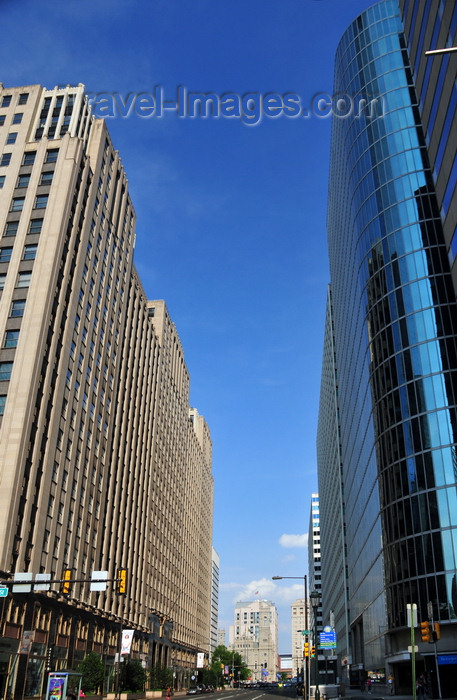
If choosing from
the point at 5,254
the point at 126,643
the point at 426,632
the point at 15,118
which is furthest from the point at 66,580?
the point at 15,118

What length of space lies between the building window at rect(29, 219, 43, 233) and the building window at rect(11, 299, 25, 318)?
8.46 meters

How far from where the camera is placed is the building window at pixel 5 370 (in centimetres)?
5269

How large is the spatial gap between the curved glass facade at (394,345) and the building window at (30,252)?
37.5m

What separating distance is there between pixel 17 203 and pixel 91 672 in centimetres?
4551

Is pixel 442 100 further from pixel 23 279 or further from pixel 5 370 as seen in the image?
pixel 23 279

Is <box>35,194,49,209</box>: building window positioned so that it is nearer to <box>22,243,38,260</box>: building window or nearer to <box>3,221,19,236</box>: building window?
<box>3,221,19,236</box>: building window

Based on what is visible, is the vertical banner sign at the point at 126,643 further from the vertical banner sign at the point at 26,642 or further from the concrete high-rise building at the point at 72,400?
the vertical banner sign at the point at 26,642

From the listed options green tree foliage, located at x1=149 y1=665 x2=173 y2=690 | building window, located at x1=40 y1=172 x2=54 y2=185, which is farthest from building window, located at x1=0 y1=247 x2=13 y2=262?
green tree foliage, located at x1=149 y1=665 x2=173 y2=690

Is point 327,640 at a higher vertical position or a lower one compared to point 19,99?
lower

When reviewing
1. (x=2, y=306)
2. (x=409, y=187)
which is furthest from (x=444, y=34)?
(x=2, y=306)

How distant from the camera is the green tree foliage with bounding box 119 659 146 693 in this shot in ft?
226

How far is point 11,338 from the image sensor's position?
54.7 metres

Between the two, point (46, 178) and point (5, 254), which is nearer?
point (5, 254)

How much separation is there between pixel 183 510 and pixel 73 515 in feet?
237
